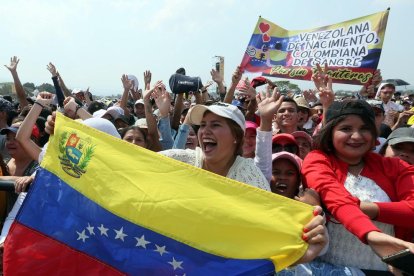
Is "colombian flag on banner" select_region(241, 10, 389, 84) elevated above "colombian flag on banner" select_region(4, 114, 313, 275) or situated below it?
above

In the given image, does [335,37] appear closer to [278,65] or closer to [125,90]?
[278,65]

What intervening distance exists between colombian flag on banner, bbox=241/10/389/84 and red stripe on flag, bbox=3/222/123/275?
6.06m

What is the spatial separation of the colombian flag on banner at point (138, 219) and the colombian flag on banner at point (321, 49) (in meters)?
5.65

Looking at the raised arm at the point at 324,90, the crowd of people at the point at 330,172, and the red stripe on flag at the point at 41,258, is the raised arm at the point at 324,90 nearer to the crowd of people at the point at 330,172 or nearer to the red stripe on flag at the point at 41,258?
the crowd of people at the point at 330,172

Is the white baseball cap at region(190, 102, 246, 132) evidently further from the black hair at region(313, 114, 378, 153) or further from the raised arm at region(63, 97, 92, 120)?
the raised arm at region(63, 97, 92, 120)

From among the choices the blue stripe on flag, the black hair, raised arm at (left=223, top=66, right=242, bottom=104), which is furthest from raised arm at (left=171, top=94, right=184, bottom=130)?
the blue stripe on flag

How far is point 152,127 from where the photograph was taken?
15.3ft

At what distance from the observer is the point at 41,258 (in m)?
2.36

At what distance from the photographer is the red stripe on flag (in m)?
2.31

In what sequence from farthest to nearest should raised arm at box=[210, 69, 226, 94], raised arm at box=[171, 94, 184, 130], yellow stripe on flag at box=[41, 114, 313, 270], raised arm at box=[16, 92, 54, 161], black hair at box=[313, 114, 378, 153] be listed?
1. raised arm at box=[210, 69, 226, 94]
2. raised arm at box=[171, 94, 184, 130]
3. raised arm at box=[16, 92, 54, 161]
4. black hair at box=[313, 114, 378, 153]
5. yellow stripe on flag at box=[41, 114, 313, 270]

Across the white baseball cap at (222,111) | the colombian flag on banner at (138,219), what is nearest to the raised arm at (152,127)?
the white baseball cap at (222,111)

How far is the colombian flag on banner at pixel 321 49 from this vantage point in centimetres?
713

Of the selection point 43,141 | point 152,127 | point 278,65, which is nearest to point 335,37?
point 278,65

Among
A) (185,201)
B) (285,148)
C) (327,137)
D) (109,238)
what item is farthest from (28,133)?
(327,137)
